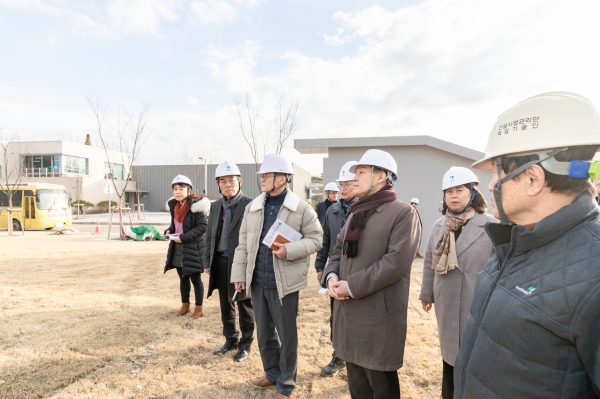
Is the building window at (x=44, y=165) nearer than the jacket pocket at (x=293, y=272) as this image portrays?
No

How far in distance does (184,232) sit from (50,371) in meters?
2.18

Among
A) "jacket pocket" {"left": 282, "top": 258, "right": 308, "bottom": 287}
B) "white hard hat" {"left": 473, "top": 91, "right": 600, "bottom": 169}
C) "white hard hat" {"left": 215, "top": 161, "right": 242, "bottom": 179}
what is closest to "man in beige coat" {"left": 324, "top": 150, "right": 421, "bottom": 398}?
"jacket pocket" {"left": 282, "top": 258, "right": 308, "bottom": 287}

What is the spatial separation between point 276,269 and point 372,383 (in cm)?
126

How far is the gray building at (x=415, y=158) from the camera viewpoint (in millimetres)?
10898

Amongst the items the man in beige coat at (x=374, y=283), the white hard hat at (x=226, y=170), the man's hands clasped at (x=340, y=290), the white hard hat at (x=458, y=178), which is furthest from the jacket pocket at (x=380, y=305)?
the white hard hat at (x=226, y=170)

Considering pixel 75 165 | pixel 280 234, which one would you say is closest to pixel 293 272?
pixel 280 234

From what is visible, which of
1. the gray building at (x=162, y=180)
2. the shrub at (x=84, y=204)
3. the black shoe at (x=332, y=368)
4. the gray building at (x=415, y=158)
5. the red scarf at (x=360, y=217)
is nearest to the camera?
the red scarf at (x=360, y=217)

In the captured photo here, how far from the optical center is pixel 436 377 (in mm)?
3523

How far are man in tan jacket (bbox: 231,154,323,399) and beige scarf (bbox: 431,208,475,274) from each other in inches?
43.4

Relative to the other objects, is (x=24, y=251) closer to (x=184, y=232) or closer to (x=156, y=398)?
(x=184, y=232)

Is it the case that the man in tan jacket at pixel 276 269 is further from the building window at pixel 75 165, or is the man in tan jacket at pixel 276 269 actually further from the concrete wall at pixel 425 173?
the building window at pixel 75 165

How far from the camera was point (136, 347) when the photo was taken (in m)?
4.15

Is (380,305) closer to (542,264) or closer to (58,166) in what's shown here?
(542,264)

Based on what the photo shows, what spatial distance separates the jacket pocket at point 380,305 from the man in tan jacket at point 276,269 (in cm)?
98
